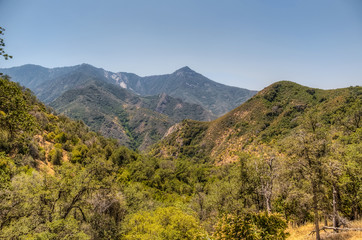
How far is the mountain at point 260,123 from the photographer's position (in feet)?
399

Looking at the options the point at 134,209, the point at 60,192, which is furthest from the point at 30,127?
the point at 134,209

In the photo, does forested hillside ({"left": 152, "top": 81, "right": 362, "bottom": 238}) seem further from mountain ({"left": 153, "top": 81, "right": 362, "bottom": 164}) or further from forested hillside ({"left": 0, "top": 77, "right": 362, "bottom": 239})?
forested hillside ({"left": 0, "top": 77, "right": 362, "bottom": 239})

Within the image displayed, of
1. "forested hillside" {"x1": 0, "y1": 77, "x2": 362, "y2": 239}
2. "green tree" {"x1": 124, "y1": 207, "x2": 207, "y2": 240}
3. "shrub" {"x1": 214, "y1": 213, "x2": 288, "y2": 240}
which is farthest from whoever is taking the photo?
"green tree" {"x1": 124, "y1": 207, "x2": 207, "y2": 240}

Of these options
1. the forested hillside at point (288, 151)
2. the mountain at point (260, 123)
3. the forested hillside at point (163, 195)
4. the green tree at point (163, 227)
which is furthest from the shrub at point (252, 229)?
the mountain at point (260, 123)

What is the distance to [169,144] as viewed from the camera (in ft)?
636

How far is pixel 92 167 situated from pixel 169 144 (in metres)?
174

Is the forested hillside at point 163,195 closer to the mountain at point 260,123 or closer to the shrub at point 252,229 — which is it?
the shrub at point 252,229

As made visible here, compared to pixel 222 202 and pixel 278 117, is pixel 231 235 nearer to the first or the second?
pixel 222 202

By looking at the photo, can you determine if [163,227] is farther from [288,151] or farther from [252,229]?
[288,151]

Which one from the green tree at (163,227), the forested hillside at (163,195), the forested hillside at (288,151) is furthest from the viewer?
the green tree at (163,227)

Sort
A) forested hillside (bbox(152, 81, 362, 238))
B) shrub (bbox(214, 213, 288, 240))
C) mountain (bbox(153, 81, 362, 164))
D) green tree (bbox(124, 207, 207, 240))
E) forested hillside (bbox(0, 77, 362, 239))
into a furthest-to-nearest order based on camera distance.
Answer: mountain (bbox(153, 81, 362, 164)), green tree (bbox(124, 207, 207, 240)), forested hillside (bbox(152, 81, 362, 238)), forested hillside (bbox(0, 77, 362, 239)), shrub (bbox(214, 213, 288, 240))

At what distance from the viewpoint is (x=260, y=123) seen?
483 feet

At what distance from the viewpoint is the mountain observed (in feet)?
399

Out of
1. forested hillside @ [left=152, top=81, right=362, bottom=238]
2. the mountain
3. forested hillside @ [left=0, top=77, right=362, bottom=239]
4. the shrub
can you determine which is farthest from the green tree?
the mountain
